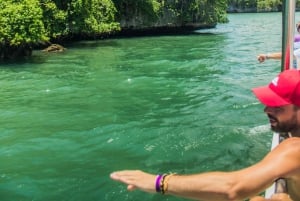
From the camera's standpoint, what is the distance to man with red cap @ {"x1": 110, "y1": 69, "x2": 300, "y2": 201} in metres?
2.41

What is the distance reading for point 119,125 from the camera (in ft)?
31.0

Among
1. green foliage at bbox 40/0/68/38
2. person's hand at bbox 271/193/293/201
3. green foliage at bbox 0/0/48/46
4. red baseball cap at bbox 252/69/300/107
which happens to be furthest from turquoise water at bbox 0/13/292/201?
green foliage at bbox 40/0/68/38

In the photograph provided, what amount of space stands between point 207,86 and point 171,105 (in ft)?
8.82

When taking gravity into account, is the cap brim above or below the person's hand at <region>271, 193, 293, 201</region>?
above

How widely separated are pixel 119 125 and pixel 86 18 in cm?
2187

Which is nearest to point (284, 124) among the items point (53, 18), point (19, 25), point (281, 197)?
point (281, 197)

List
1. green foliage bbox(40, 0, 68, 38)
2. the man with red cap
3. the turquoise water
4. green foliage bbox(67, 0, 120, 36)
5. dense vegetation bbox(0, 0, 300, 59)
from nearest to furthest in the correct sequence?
the man with red cap
the turquoise water
dense vegetation bbox(0, 0, 300, 59)
green foliage bbox(40, 0, 68, 38)
green foliage bbox(67, 0, 120, 36)

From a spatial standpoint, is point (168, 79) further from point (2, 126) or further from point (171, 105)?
point (2, 126)

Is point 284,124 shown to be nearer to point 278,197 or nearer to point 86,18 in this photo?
point 278,197

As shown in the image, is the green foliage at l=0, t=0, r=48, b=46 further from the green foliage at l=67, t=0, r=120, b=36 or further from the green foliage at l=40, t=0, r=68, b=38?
the green foliage at l=67, t=0, r=120, b=36

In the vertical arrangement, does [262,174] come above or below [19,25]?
below

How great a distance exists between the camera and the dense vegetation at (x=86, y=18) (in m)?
22.4

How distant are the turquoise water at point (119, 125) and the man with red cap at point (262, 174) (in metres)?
3.37

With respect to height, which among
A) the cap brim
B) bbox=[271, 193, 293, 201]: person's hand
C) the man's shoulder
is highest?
the cap brim
